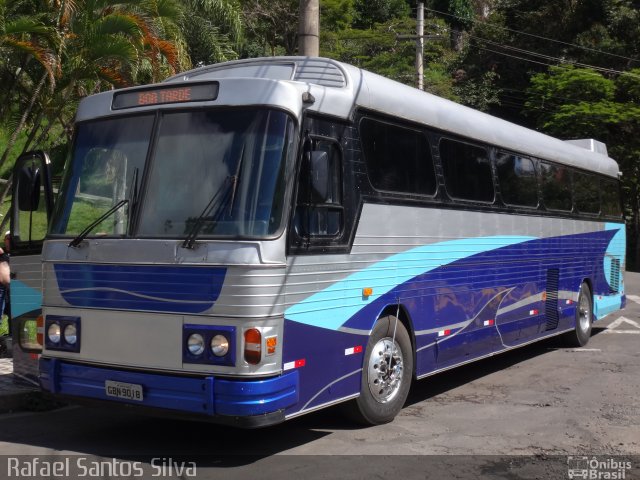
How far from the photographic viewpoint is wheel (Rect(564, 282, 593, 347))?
1329 centimetres

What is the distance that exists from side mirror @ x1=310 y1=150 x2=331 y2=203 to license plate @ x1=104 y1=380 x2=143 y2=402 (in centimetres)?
216

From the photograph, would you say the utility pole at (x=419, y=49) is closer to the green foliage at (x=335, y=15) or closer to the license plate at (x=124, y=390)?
the green foliage at (x=335, y=15)

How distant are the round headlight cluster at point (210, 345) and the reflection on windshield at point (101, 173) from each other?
1167 mm

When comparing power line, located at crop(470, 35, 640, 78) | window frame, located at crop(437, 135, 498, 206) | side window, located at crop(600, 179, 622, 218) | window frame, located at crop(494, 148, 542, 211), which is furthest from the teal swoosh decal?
power line, located at crop(470, 35, 640, 78)

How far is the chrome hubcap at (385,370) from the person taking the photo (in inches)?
299

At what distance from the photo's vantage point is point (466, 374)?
1092cm

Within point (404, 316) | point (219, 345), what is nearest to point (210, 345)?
point (219, 345)

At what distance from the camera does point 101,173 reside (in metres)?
7.00

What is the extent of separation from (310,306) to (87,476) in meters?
2.23

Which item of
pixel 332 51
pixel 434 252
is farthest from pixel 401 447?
pixel 332 51

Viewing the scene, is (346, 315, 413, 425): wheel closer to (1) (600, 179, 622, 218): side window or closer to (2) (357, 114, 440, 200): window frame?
(2) (357, 114, 440, 200): window frame

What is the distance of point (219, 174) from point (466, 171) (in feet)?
13.2

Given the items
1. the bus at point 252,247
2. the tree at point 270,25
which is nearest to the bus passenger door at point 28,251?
the bus at point 252,247

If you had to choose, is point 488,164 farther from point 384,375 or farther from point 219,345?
point 219,345
